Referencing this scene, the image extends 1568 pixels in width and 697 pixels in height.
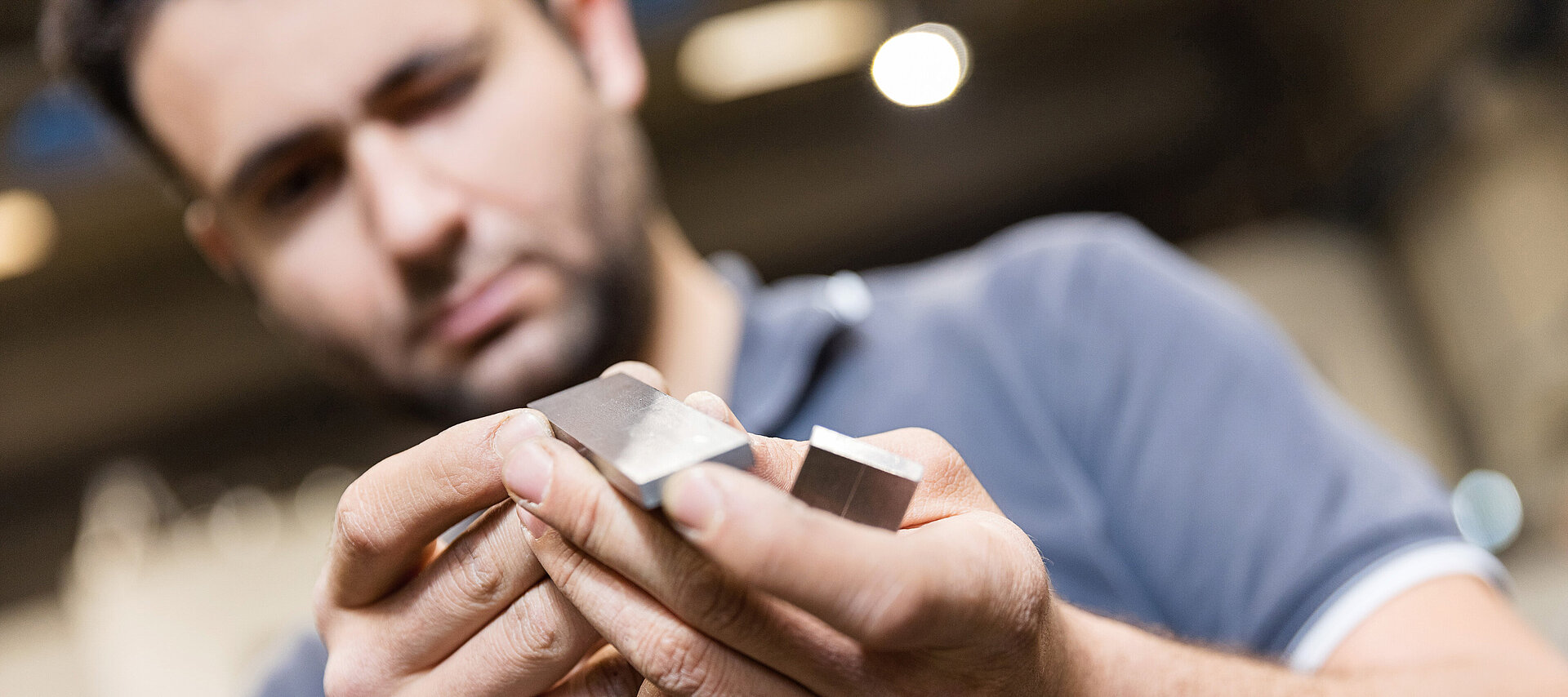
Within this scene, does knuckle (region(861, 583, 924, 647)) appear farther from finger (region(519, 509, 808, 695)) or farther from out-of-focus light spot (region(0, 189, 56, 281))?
out-of-focus light spot (region(0, 189, 56, 281))

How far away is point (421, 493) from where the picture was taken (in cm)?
25

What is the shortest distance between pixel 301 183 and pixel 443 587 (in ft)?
1.32

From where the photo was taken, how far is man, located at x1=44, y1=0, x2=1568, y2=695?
24cm

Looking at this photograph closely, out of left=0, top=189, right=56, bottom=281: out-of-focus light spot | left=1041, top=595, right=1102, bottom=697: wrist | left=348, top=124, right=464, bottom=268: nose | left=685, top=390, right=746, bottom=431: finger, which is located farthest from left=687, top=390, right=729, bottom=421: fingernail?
left=0, top=189, right=56, bottom=281: out-of-focus light spot

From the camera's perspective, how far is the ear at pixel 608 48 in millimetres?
686

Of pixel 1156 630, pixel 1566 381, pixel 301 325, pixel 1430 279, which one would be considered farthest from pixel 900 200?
pixel 1156 630

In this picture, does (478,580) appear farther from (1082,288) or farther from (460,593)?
(1082,288)

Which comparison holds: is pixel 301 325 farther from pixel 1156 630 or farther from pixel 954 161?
pixel 954 161

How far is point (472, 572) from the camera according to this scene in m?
0.27

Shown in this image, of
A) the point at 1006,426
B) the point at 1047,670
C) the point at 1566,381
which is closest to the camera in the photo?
the point at 1047,670

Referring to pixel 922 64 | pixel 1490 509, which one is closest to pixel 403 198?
pixel 922 64

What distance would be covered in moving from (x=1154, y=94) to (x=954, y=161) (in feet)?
2.13

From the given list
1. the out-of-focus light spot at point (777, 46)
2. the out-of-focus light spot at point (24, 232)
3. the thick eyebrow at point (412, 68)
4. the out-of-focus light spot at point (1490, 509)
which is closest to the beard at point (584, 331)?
the thick eyebrow at point (412, 68)

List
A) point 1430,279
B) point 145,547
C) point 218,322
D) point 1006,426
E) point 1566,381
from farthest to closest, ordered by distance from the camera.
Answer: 1. point 218,322
2. point 1430,279
3. point 145,547
4. point 1566,381
5. point 1006,426
